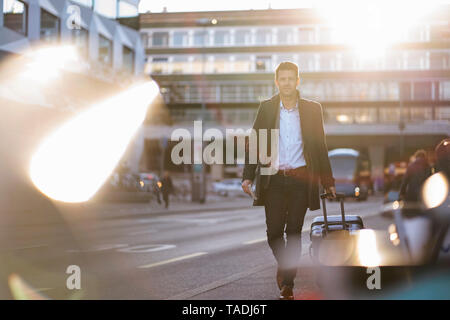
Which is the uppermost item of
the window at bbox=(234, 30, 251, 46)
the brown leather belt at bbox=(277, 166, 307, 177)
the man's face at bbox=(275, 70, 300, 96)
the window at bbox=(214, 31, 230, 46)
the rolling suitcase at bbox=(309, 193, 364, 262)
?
the window at bbox=(214, 31, 230, 46)

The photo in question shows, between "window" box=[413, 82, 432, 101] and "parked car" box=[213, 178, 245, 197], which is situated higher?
"parked car" box=[213, 178, 245, 197]

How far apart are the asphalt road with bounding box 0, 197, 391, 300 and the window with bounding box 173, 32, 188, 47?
40.3 m

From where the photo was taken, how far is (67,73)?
25719 millimetres

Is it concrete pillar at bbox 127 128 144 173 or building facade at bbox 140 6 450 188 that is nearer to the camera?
building facade at bbox 140 6 450 188

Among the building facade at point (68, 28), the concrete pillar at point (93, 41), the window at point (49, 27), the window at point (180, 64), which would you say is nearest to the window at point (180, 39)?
the window at point (180, 64)

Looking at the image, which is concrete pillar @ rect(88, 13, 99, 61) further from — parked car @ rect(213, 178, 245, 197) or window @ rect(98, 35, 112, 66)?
parked car @ rect(213, 178, 245, 197)

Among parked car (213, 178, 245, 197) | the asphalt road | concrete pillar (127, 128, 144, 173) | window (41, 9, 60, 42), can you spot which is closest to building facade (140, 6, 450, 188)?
the asphalt road

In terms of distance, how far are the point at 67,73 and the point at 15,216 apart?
8.45 metres

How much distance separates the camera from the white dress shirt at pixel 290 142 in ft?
16.2

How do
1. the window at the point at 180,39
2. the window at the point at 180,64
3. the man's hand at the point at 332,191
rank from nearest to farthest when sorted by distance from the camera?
the man's hand at the point at 332,191
the window at the point at 180,39
the window at the point at 180,64

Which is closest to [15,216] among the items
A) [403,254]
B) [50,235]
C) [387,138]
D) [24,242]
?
[50,235]

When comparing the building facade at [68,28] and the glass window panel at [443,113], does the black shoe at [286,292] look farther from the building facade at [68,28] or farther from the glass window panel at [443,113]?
the building facade at [68,28]

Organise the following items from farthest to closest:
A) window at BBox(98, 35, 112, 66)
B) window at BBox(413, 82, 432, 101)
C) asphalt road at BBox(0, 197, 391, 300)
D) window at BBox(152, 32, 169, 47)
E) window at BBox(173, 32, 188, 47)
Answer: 1. window at BBox(173, 32, 188, 47)
2. window at BBox(152, 32, 169, 47)
3. window at BBox(98, 35, 112, 66)
4. window at BBox(413, 82, 432, 101)
5. asphalt road at BBox(0, 197, 391, 300)

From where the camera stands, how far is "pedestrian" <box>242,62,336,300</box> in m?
4.95
